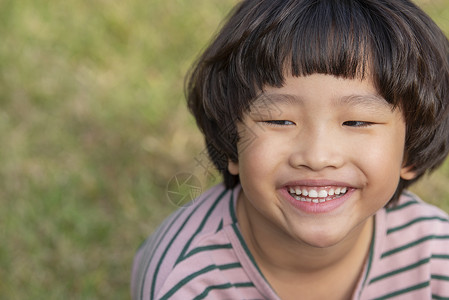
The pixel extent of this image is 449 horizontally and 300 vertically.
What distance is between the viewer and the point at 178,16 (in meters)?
3.40

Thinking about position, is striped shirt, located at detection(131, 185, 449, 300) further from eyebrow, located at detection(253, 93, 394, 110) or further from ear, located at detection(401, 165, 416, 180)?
eyebrow, located at detection(253, 93, 394, 110)

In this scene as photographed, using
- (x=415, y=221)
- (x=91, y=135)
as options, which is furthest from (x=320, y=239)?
(x=91, y=135)

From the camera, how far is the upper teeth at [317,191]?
4.88ft

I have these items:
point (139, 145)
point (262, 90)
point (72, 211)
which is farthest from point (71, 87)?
point (262, 90)

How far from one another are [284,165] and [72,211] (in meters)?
1.14

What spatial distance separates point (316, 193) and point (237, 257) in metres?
0.32

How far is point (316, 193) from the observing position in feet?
4.88

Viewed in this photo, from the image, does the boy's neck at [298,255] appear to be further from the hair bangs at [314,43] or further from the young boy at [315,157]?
the hair bangs at [314,43]

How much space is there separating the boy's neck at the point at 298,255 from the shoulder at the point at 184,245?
6 centimetres

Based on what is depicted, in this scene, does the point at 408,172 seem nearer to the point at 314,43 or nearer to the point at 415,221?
the point at 415,221

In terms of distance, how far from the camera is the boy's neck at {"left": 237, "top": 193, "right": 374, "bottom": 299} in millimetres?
1676
